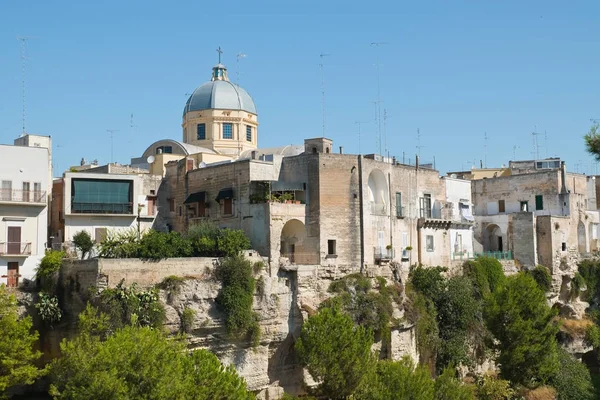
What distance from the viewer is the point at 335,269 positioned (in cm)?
3716

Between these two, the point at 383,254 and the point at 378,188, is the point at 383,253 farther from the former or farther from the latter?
the point at 378,188

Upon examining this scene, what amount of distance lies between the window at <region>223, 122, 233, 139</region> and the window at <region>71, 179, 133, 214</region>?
14.2 meters

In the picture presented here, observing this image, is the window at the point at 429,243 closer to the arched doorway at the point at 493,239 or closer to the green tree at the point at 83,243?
the arched doorway at the point at 493,239

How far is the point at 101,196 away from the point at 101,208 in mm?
637

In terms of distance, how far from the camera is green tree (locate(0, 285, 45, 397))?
2841 cm

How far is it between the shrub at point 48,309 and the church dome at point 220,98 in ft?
75.6

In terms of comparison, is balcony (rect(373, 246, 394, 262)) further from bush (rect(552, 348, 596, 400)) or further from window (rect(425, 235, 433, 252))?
bush (rect(552, 348, 596, 400))

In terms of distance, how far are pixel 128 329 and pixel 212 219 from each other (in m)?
12.9

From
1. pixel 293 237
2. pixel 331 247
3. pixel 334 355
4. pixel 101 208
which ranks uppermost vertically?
pixel 101 208

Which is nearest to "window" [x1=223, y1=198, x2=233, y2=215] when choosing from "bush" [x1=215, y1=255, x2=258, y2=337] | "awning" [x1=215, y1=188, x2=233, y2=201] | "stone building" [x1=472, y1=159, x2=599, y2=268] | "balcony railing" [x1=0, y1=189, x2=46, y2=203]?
"awning" [x1=215, y1=188, x2=233, y2=201]

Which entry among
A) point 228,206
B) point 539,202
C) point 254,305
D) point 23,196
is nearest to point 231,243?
point 254,305

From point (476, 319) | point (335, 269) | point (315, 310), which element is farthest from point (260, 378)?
point (476, 319)

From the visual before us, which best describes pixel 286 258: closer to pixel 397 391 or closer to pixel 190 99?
pixel 397 391

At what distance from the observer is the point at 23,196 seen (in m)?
34.6
